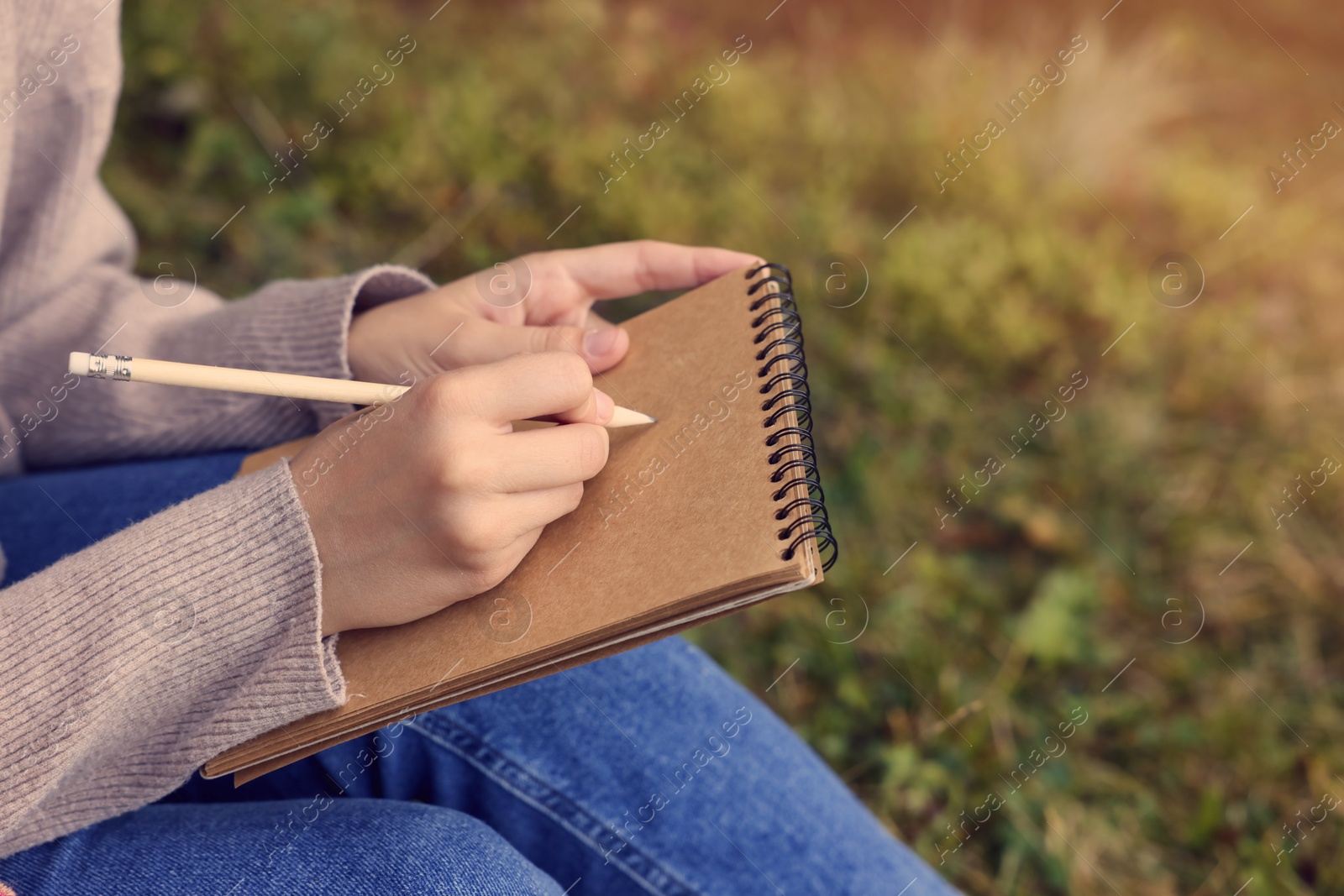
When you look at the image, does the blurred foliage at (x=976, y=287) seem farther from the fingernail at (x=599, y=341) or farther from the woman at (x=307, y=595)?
the fingernail at (x=599, y=341)

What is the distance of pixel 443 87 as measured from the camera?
9.82ft

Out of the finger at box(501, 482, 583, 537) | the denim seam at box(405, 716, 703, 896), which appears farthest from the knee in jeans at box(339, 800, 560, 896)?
the finger at box(501, 482, 583, 537)

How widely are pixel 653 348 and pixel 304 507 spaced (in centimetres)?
49

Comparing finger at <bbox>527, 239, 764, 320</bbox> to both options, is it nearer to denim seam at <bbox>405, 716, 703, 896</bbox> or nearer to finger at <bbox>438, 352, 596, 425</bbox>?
finger at <bbox>438, 352, 596, 425</bbox>

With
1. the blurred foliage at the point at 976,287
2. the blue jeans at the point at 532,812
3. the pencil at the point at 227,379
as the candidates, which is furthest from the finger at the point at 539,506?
the blurred foliage at the point at 976,287

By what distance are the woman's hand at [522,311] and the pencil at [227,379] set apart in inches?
8.5

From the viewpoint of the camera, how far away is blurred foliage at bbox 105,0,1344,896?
2029mm

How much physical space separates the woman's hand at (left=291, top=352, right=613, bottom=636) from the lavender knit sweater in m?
0.04

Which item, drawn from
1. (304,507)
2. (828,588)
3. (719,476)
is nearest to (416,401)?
(304,507)

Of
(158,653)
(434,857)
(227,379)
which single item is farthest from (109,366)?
(434,857)

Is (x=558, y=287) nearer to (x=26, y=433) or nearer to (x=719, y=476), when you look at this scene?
(x=719, y=476)

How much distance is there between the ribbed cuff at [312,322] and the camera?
127 centimetres

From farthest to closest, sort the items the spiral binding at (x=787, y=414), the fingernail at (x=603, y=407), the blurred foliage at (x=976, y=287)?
the blurred foliage at (x=976, y=287), the fingernail at (x=603, y=407), the spiral binding at (x=787, y=414)

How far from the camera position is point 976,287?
2729 millimetres
